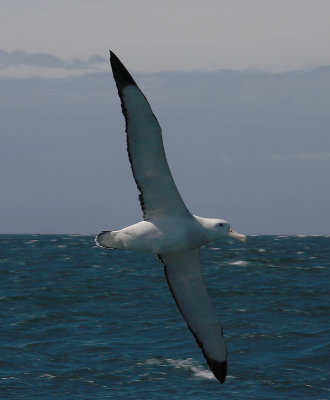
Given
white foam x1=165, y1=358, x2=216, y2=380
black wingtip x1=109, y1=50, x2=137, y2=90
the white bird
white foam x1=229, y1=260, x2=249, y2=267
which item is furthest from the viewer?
white foam x1=229, y1=260, x2=249, y2=267

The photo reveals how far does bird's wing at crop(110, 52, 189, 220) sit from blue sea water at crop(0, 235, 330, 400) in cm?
805

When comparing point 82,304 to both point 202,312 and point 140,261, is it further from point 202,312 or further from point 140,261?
point 202,312

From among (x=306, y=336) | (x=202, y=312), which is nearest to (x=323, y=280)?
(x=306, y=336)

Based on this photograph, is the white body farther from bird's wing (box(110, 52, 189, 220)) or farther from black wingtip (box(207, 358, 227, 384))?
black wingtip (box(207, 358, 227, 384))

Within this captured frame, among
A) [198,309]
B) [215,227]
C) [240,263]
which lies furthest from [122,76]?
[240,263]

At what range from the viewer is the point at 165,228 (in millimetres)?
12383

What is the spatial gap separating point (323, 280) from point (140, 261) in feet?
40.3

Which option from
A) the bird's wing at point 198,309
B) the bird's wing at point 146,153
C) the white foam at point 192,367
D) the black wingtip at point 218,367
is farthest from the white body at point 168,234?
the white foam at point 192,367

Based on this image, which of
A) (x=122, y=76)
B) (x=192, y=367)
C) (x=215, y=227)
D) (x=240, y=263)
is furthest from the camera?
(x=240, y=263)

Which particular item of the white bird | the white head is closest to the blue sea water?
the white bird

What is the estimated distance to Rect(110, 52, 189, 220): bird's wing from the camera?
11156 mm

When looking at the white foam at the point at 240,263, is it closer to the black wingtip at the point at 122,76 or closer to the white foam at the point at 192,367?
the white foam at the point at 192,367

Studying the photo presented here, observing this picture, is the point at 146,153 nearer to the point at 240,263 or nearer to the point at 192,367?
the point at 192,367

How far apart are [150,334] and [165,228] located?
1289 centimetres
